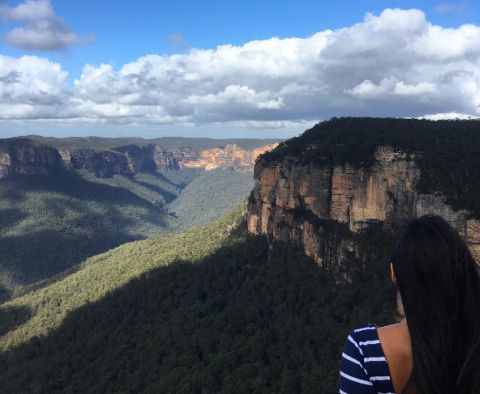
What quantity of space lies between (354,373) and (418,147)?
3745cm

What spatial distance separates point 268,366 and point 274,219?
76.2 ft

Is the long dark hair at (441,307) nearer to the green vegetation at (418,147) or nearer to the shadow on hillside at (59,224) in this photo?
the green vegetation at (418,147)

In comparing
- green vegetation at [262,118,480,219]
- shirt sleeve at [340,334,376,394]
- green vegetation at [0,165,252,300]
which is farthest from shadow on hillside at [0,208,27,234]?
shirt sleeve at [340,334,376,394]

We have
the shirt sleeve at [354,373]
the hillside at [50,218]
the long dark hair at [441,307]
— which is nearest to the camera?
the long dark hair at [441,307]

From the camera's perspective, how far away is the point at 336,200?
44.6m

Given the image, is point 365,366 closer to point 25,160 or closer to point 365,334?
point 365,334

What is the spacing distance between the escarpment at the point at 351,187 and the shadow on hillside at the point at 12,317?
3301 centimetres

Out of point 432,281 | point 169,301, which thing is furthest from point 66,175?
point 432,281

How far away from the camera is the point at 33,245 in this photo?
130m

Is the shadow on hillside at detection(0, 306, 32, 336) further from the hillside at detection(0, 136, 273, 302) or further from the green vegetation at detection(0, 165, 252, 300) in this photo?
the hillside at detection(0, 136, 273, 302)

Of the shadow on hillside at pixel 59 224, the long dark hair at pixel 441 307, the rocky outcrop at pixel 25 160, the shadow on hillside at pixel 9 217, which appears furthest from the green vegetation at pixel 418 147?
the rocky outcrop at pixel 25 160

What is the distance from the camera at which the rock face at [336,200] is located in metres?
35.4

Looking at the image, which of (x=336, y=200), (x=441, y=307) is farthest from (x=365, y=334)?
(x=336, y=200)

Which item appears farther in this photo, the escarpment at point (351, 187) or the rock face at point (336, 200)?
the rock face at point (336, 200)
